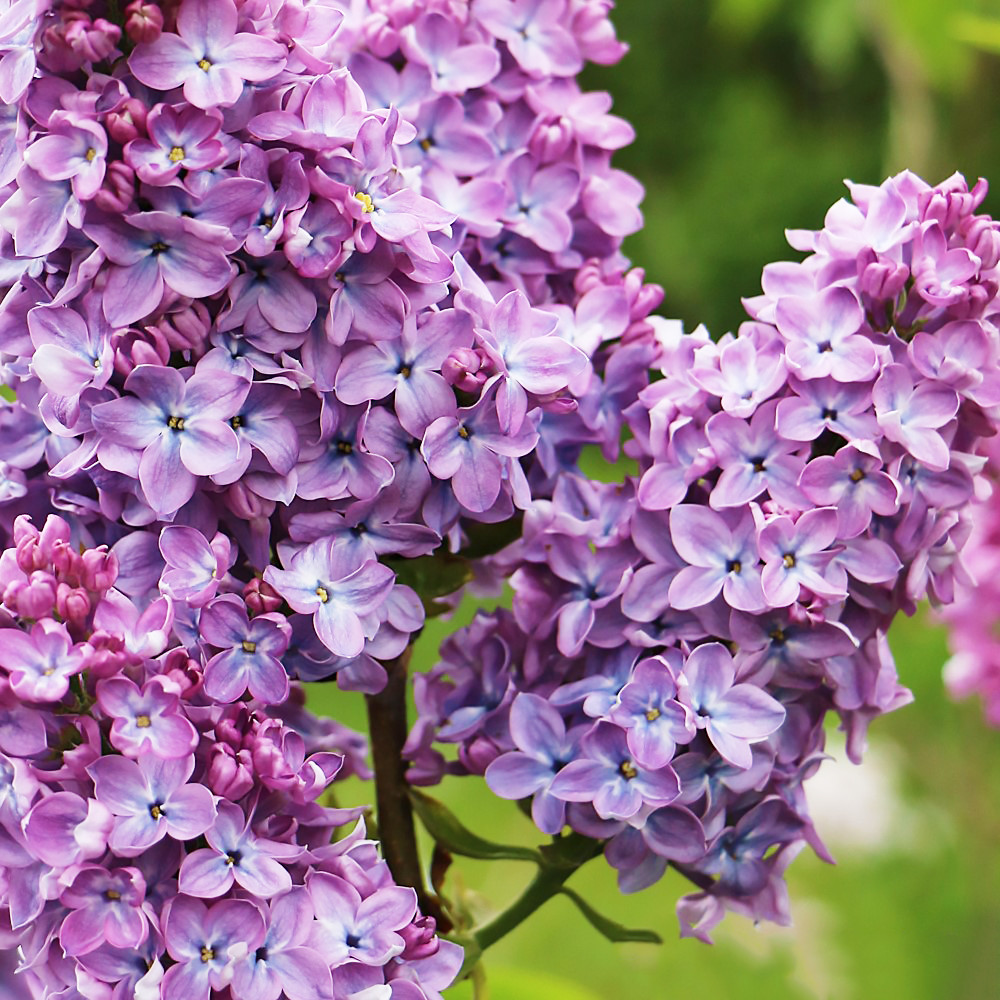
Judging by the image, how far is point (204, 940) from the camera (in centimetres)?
40

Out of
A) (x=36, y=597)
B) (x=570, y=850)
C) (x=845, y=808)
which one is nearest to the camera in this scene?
(x=36, y=597)

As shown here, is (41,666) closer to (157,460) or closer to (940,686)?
(157,460)

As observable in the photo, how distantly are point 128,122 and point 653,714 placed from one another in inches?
8.5

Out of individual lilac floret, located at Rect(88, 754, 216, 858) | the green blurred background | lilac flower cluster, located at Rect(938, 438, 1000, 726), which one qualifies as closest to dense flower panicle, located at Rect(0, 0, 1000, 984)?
individual lilac floret, located at Rect(88, 754, 216, 858)

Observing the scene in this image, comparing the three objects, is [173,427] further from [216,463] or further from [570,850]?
[570,850]

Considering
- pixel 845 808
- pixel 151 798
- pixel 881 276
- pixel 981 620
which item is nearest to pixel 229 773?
pixel 151 798

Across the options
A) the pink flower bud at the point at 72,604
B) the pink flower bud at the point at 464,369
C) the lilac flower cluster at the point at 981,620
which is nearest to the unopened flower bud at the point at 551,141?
the pink flower bud at the point at 464,369

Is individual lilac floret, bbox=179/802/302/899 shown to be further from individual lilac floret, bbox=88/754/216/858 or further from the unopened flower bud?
the unopened flower bud

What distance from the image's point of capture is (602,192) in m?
0.52

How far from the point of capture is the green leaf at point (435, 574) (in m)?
0.49

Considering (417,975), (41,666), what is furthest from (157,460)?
(417,975)

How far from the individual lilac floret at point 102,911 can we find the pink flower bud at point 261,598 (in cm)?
8

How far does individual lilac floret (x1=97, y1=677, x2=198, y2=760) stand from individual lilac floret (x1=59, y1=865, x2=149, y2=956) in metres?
0.03

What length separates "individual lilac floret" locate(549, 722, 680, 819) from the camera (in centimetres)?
44
